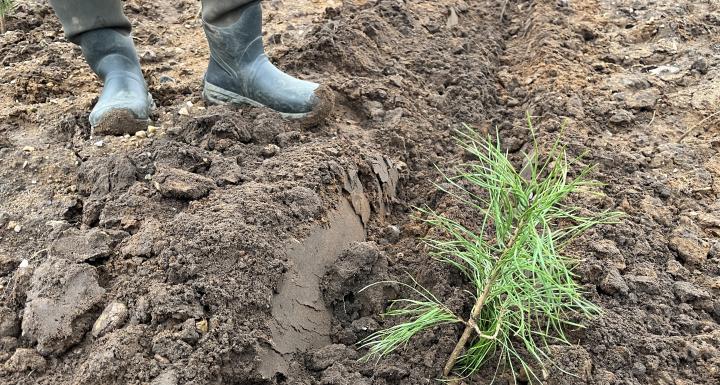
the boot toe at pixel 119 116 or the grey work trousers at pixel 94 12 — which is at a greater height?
the grey work trousers at pixel 94 12

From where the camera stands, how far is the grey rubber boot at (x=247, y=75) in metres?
2.55

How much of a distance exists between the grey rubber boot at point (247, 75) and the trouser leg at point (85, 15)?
16.1 inches

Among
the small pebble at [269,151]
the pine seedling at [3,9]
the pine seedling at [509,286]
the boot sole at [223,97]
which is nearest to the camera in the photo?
the pine seedling at [509,286]

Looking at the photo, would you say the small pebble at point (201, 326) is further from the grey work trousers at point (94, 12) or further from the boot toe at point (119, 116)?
the grey work trousers at point (94, 12)

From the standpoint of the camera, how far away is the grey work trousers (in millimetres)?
2502

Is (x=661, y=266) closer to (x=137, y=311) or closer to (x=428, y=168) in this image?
(x=428, y=168)

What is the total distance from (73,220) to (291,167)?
2.53 feet

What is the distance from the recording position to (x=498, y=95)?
3.21 m

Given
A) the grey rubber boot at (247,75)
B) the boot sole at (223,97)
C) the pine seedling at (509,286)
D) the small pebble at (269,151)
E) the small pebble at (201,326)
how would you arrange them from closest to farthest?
the pine seedling at (509,286) < the small pebble at (201,326) < the small pebble at (269,151) < the grey rubber boot at (247,75) < the boot sole at (223,97)

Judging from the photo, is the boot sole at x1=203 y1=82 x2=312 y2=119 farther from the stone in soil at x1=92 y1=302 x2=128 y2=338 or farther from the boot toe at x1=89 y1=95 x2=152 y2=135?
the stone in soil at x1=92 y1=302 x2=128 y2=338

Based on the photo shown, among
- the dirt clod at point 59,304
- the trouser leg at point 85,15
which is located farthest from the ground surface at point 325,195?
the trouser leg at point 85,15

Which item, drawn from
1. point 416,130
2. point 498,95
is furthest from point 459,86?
point 416,130

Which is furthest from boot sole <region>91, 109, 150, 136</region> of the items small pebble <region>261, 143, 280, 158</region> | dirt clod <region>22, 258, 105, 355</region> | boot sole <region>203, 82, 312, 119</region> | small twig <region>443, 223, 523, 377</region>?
small twig <region>443, 223, 523, 377</region>

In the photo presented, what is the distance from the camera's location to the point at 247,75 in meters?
2.65
